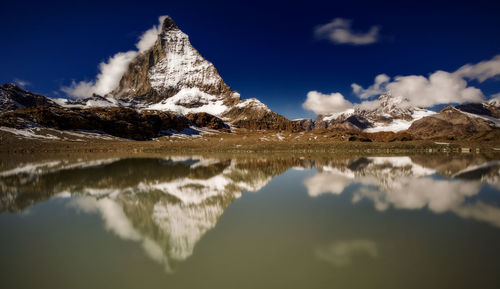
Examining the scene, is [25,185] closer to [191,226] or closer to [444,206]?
[191,226]

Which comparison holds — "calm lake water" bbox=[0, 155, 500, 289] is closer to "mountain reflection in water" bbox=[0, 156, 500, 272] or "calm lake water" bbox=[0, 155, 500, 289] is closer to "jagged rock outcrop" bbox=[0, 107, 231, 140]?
"mountain reflection in water" bbox=[0, 156, 500, 272]

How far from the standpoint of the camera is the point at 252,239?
741 centimetres

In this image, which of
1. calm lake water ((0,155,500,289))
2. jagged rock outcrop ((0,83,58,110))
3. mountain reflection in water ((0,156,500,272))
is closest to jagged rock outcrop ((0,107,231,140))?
jagged rock outcrop ((0,83,58,110))

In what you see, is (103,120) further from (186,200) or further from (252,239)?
(252,239)

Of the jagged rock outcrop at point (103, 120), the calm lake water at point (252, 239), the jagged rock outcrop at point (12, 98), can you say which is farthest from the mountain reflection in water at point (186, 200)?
the jagged rock outcrop at point (12, 98)

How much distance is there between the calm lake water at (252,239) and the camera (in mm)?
5418

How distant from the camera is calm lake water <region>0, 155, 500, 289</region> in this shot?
5418 millimetres

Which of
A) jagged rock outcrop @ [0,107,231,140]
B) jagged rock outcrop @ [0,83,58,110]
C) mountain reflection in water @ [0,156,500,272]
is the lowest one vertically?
mountain reflection in water @ [0,156,500,272]

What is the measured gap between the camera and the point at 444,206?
10562 millimetres

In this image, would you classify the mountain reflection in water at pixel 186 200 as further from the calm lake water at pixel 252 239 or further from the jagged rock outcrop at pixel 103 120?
the jagged rock outcrop at pixel 103 120

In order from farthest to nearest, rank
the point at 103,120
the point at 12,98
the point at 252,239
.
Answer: the point at 12,98 → the point at 103,120 → the point at 252,239

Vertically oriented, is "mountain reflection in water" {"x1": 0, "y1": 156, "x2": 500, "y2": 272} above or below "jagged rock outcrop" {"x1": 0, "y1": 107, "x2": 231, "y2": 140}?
below

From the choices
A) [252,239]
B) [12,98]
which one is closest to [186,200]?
[252,239]

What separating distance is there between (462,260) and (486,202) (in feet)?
24.9
